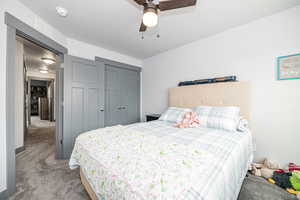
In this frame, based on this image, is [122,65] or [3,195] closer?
[3,195]

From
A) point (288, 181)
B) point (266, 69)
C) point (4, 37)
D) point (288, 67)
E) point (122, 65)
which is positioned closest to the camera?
point (4, 37)

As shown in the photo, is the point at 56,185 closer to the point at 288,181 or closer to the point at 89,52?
the point at 89,52

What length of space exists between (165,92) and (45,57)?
4.13 meters

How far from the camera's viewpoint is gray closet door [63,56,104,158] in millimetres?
2410

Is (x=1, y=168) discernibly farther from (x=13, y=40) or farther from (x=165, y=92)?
(x=165, y=92)

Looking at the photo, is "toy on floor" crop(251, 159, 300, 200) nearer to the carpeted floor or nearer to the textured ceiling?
the carpeted floor

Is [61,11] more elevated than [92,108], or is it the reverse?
[61,11]

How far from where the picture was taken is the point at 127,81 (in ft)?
12.3

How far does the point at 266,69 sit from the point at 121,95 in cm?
331

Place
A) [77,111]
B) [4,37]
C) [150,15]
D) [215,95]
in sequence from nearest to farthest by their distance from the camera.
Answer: [150,15] < [4,37] < [215,95] < [77,111]

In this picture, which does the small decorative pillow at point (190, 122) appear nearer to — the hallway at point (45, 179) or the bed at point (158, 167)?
the bed at point (158, 167)

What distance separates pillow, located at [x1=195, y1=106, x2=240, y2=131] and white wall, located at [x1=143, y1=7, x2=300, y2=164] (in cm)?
52

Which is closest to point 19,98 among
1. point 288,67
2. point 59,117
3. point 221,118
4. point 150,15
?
point 59,117

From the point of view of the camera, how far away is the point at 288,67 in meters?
1.75
